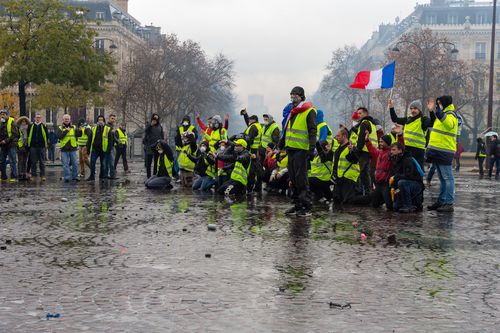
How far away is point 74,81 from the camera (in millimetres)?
36688

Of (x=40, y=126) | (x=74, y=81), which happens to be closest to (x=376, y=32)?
(x=74, y=81)

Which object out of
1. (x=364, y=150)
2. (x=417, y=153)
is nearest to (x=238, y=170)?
(x=364, y=150)

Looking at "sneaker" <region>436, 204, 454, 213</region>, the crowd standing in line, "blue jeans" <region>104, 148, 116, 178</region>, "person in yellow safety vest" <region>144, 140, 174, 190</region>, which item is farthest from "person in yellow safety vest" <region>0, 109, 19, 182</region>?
"sneaker" <region>436, 204, 454, 213</region>

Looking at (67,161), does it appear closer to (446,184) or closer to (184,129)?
(184,129)

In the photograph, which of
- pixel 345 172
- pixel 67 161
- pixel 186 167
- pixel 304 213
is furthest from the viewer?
pixel 67 161

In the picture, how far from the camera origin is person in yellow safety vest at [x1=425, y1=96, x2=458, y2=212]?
42.5 feet

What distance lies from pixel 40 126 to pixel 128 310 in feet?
51.0

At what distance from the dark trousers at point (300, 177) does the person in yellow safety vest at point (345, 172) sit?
232 cm

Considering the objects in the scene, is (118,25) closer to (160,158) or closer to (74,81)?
(74,81)

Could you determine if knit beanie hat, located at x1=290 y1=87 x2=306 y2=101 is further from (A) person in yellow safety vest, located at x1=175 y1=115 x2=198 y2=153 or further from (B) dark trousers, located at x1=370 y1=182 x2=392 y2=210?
(A) person in yellow safety vest, located at x1=175 y1=115 x2=198 y2=153

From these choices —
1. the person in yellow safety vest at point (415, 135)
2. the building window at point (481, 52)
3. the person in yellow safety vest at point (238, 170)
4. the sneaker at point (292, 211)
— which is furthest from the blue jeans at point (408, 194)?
the building window at point (481, 52)

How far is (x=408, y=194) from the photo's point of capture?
1276cm

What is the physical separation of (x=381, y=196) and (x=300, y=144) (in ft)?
7.71

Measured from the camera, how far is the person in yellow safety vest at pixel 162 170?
1802 centimetres
